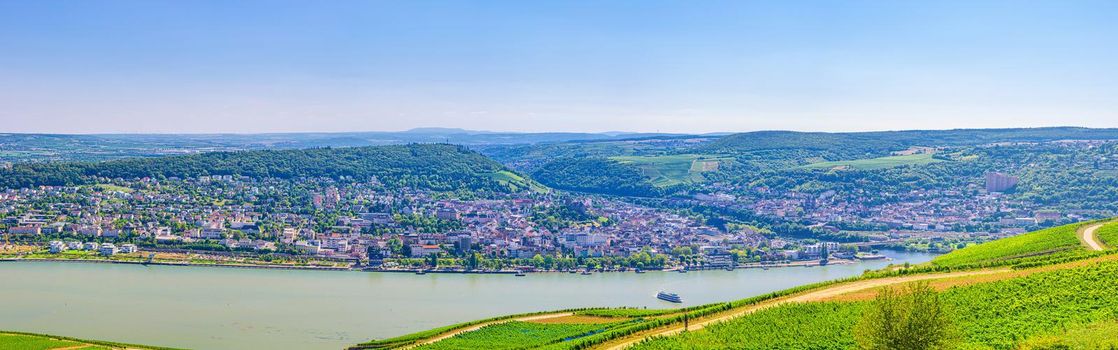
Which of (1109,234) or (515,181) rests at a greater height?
(1109,234)

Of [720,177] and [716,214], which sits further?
[720,177]

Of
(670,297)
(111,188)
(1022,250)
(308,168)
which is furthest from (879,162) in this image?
(111,188)

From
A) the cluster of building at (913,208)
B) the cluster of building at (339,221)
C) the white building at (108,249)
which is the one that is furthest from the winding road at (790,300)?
the cluster of building at (913,208)

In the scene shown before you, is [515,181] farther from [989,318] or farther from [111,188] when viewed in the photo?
[989,318]

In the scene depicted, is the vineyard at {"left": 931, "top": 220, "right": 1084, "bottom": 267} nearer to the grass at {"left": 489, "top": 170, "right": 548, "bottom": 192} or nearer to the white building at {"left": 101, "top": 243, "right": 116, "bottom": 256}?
the white building at {"left": 101, "top": 243, "right": 116, "bottom": 256}

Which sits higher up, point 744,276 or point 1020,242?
point 1020,242

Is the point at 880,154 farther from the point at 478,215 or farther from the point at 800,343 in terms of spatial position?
the point at 800,343

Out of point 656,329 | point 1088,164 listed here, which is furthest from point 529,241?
point 1088,164
